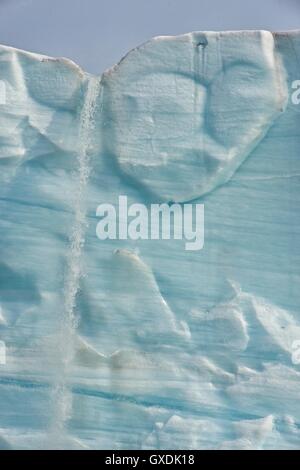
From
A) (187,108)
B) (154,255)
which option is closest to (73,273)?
(154,255)

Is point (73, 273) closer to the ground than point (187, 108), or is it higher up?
closer to the ground

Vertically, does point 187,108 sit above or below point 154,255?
above

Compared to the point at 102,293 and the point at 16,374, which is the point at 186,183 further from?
the point at 16,374

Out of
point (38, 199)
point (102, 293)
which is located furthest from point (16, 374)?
point (38, 199)

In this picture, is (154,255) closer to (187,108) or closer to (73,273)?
(73,273)
